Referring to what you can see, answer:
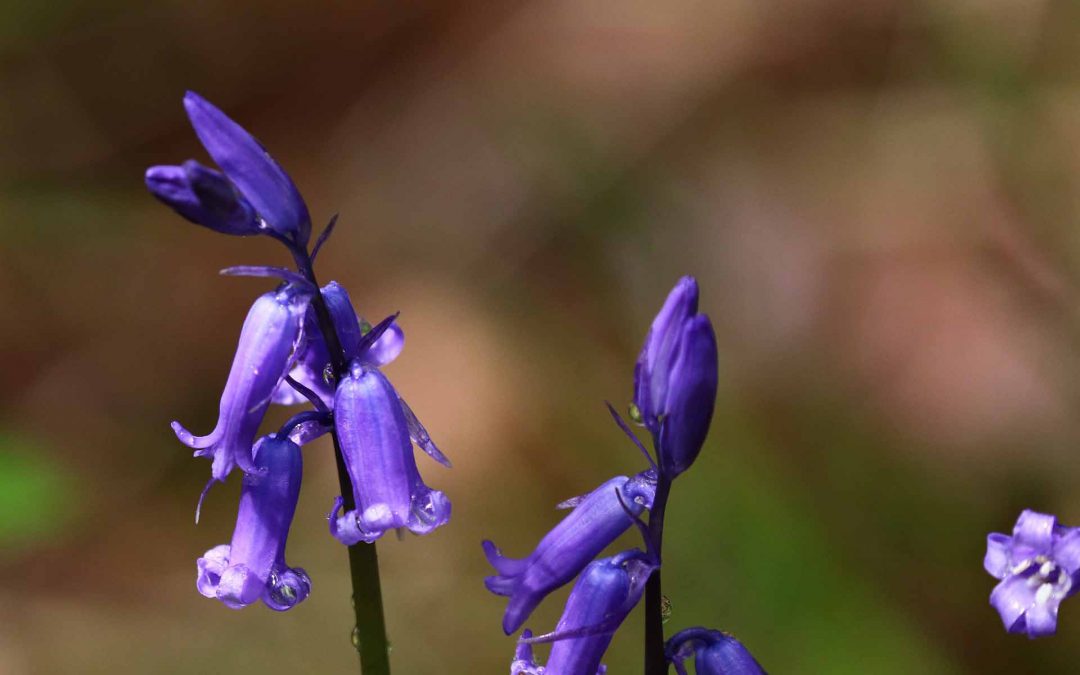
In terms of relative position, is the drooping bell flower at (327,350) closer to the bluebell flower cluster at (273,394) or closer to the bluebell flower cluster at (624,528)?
the bluebell flower cluster at (273,394)

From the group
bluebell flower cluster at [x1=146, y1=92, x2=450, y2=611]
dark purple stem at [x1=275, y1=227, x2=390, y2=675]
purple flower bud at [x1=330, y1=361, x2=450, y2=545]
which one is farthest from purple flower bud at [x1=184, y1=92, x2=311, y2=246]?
purple flower bud at [x1=330, y1=361, x2=450, y2=545]

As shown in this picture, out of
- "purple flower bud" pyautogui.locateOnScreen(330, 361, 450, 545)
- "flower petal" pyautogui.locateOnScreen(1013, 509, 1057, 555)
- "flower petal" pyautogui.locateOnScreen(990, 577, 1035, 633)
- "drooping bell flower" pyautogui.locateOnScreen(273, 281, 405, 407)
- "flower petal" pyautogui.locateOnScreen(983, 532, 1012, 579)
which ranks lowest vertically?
"flower petal" pyautogui.locateOnScreen(990, 577, 1035, 633)

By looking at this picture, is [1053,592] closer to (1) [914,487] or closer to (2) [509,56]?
(1) [914,487]

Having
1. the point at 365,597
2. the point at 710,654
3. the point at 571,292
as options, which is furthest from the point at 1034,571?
the point at 571,292

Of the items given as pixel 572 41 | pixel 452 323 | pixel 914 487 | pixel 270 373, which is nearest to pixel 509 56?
pixel 572 41

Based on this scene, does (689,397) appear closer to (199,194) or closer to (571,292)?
(199,194)

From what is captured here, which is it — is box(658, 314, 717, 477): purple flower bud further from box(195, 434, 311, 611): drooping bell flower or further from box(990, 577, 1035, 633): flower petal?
box(195, 434, 311, 611): drooping bell flower

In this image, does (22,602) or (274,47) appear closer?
(22,602)
